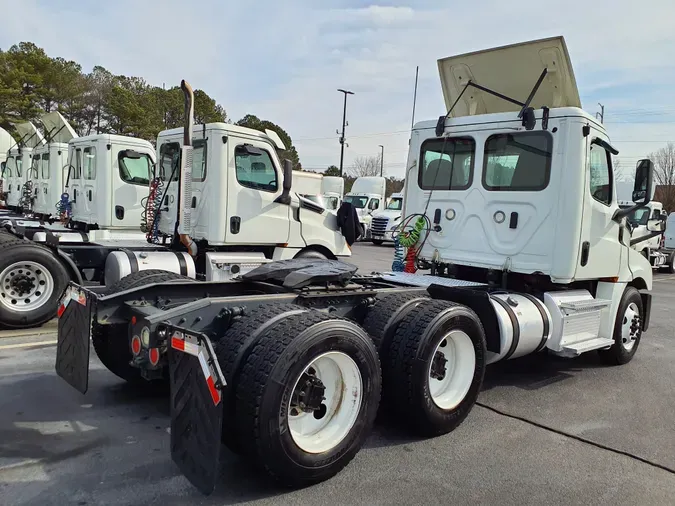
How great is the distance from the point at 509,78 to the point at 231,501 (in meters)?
5.14

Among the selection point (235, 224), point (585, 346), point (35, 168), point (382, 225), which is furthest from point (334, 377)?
point (382, 225)

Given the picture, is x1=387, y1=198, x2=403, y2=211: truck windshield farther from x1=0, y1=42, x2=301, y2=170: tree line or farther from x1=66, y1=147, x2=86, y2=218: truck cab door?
x1=66, y1=147, x2=86, y2=218: truck cab door

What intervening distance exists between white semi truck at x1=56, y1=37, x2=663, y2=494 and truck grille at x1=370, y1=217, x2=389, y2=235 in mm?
18237

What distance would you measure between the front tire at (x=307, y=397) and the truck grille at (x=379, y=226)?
22276mm

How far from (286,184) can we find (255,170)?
51cm

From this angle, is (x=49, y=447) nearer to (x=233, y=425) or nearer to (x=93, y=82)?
(x=233, y=425)

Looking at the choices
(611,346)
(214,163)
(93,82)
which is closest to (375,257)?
(214,163)

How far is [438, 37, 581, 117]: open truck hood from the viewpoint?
586 centimetres

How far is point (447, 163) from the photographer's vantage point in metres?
6.48

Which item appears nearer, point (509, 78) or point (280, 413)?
point (280, 413)

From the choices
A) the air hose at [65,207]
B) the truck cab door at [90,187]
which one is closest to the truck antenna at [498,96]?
the truck cab door at [90,187]

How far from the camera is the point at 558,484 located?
367 centimetres

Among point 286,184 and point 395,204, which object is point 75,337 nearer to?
point 286,184

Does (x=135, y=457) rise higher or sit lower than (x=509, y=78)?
lower
